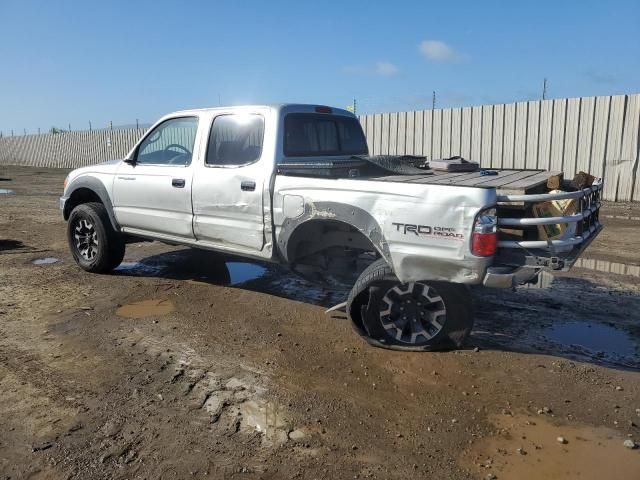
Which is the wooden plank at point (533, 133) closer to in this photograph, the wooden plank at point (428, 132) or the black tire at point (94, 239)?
the wooden plank at point (428, 132)

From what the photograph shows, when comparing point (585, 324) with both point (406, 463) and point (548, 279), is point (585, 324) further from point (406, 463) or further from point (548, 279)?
point (406, 463)

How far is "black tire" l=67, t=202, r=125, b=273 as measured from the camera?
21.8ft

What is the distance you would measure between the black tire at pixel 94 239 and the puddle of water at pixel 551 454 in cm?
510

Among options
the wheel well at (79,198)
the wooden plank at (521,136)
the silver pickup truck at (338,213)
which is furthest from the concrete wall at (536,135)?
the wheel well at (79,198)

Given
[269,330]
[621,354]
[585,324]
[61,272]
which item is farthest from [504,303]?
[61,272]

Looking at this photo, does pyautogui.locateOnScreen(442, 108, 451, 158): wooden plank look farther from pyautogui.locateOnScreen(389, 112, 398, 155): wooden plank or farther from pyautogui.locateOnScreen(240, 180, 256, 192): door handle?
pyautogui.locateOnScreen(240, 180, 256, 192): door handle

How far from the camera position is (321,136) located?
227 inches

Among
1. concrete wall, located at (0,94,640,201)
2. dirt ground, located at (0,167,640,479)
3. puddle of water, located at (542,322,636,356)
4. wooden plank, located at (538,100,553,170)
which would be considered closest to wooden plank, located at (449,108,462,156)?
concrete wall, located at (0,94,640,201)

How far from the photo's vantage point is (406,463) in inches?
115

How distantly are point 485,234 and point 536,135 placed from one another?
35.0 ft

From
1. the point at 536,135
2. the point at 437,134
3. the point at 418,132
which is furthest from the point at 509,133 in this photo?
the point at 418,132

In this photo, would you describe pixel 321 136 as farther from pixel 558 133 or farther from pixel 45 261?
pixel 558 133

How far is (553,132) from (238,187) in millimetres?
10306

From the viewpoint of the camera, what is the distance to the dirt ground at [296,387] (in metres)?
2.95
